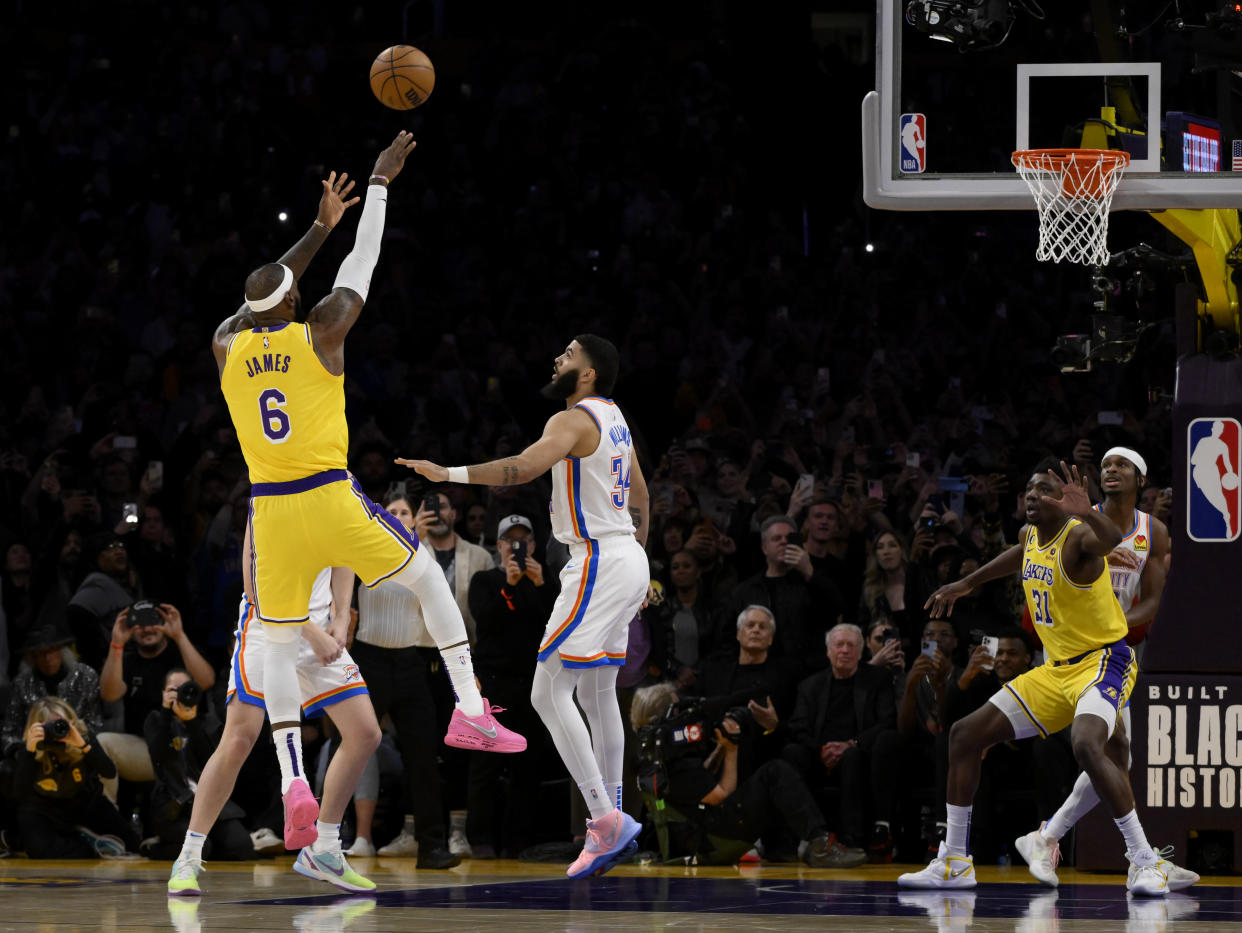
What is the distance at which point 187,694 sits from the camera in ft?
40.1

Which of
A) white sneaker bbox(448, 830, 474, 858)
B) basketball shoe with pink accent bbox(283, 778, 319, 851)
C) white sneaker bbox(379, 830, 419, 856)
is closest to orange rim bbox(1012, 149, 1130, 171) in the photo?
basketball shoe with pink accent bbox(283, 778, 319, 851)

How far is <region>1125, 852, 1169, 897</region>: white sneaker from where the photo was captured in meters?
9.39

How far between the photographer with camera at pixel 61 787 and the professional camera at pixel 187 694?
0.82 meters

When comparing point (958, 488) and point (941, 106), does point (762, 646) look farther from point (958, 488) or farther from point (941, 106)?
point (941, 106)

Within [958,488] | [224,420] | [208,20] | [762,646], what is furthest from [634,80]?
[762,646]

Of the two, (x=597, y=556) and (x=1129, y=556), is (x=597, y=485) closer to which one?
(x=597, y=556)

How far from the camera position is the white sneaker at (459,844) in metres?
12.4

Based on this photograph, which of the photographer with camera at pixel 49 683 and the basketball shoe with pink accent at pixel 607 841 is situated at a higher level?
the photographer with camera at pixel 49 683

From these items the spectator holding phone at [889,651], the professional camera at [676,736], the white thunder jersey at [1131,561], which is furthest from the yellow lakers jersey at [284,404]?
the white thunder jersey at [1131,561]

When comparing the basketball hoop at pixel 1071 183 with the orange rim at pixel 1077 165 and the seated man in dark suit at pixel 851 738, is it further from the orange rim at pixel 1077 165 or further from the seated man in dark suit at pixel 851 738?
the seated man in dark suit at pixel 851 738

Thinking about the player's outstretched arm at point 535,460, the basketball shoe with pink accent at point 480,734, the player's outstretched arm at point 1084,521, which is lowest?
the basketball shoe with pink accent at point 480,734

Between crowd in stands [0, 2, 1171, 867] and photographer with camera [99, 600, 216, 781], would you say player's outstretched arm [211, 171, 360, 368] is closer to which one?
crowd in stands [0, 2, 1171, 867]

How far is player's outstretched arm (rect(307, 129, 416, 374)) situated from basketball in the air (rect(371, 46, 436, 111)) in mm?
1011

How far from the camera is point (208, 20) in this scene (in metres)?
22.2
